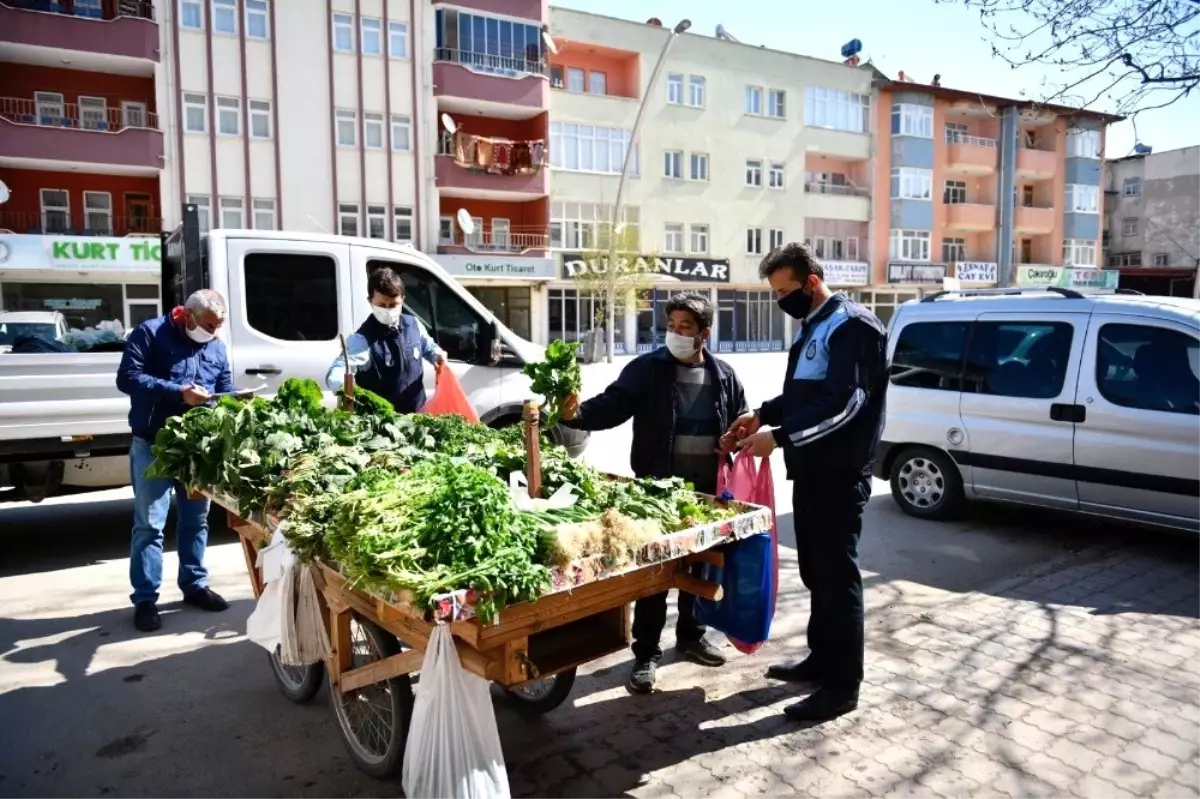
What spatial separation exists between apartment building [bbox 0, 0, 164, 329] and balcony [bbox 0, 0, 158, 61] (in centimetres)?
3

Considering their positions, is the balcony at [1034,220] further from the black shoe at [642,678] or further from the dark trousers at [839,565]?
the black shoe at [642,678]

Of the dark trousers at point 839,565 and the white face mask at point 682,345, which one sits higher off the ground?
the white face mask at point 682,345

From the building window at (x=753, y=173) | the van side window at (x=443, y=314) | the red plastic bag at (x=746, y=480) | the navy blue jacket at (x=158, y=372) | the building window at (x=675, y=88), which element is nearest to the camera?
the red plastic bag at (x=746, y=480)

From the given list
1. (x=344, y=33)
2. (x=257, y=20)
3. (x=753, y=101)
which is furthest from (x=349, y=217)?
(x=753, y=101)

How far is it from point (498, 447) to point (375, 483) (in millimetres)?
939

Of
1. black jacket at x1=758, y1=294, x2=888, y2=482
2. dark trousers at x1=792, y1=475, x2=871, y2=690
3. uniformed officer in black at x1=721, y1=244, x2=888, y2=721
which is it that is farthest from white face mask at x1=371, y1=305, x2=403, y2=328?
dark trousers at x1=792, y1=475, x2=871, y2=690

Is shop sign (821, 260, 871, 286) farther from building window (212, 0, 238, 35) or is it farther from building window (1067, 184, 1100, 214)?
building window (212, 0, 238, 35)

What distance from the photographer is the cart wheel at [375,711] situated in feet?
11.0

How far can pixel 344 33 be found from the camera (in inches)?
1150

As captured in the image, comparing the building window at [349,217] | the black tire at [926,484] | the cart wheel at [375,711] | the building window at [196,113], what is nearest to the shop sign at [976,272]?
the building window at [349,217]

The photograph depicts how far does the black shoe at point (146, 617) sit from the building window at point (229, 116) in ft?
86.6

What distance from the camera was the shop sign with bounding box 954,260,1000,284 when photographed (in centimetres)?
4472

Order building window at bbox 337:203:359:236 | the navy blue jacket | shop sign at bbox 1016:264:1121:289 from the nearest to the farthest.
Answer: the navy blue jacket
building window at bbox 337:203:359:236
shop sign at bbox 1016:264:1121:289

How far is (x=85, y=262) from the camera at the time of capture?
1006 inches
